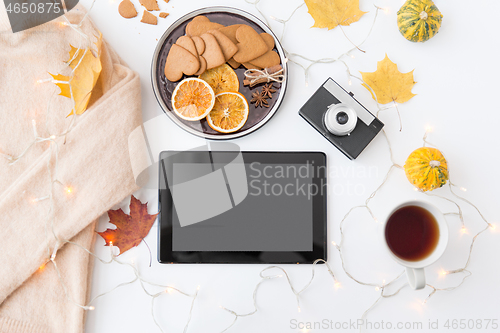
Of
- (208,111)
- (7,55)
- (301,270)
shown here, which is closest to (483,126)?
(301,270)

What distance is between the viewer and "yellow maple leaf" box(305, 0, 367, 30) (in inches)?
32.0

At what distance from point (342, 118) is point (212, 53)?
341mm

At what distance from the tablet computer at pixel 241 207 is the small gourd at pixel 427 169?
21 centimetres

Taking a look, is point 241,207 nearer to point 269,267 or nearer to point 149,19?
point 269,267

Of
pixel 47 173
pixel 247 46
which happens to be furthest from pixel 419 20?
pixel 47 173

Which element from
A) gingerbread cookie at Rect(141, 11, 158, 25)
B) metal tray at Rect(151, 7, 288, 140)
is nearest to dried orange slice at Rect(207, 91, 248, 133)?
metal tray at Rect(151, 7, 288, 140)

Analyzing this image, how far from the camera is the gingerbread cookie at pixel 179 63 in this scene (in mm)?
747

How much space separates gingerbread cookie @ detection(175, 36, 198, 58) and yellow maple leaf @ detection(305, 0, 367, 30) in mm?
312

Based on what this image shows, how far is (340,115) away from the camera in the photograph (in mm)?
762

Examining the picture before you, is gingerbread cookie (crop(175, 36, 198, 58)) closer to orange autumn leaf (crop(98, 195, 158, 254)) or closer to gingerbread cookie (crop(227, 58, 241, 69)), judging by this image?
gingerbread cookie (crop(227, 58, 241, 69))

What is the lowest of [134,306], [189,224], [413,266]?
[134,306]

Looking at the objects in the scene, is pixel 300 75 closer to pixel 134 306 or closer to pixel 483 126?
pixel 483 126

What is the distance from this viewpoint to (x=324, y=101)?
79 cm

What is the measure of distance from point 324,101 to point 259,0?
0.31 metres
